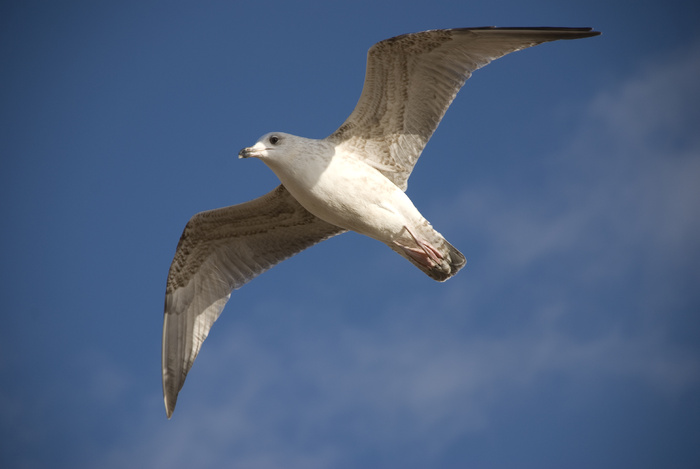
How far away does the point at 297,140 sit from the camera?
956cm

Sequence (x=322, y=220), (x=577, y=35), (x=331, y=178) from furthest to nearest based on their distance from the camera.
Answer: (x=322, y=220) < (x=331, y=178) < (x=577, y=35)

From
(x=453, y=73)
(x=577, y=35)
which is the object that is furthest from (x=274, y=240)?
(x=577, y=35)

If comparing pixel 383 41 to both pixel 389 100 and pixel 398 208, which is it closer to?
pixel 389 100

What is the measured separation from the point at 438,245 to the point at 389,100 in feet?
6.39

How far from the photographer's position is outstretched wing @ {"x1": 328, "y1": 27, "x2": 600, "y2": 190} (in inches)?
357

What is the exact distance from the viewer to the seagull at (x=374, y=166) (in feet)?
30.2

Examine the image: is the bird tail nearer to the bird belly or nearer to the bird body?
the bird body

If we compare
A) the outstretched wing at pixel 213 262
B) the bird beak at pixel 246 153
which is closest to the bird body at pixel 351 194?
the bird beak at pixel 246 153

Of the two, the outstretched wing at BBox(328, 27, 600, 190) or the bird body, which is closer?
the outstretched wing at BBox(328, 27, 600, 190)

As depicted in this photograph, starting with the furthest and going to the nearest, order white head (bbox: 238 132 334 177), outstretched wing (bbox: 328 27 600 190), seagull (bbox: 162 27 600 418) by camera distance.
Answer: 1. white head (bbox: 238 132 334 177)
2. seagull (bbox: 162 27 600 418)
3. outstretched wing (bbox: 328 27 600 190)

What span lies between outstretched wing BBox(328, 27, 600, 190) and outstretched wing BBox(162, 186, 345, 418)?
4.98 ft

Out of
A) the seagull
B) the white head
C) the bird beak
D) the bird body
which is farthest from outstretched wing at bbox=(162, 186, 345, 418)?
the bird beak

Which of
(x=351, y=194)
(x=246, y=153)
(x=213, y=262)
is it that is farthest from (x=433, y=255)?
(x=213, y=262)

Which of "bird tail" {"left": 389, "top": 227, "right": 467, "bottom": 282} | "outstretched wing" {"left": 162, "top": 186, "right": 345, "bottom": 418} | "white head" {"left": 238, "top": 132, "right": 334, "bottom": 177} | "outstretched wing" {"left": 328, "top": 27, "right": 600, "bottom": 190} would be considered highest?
"outstretched wing" {"left": 328, "top": 27, "right": 600, "bottom": 190}
